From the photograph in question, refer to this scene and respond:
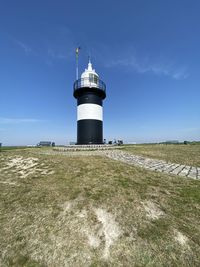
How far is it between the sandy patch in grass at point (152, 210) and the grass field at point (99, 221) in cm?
2

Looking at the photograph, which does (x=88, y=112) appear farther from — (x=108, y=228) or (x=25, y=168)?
(x=108, y=228)

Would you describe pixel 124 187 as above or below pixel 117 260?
above

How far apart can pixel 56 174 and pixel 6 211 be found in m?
3.34

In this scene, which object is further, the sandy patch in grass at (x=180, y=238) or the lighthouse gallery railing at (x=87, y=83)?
the lighthouse gallery railing at (x=87, y=83)

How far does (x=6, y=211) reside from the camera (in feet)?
18.7

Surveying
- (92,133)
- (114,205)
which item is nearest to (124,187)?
(114,205)

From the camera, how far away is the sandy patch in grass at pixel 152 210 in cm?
528

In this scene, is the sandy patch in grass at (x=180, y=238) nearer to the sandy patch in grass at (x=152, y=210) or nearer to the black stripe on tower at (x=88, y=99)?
the sandy patch in grass at (x=152, y=210)

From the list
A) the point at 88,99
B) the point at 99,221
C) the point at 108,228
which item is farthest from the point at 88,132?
the point at 108,228

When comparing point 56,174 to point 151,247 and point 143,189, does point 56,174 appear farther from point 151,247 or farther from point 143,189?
point 151,247

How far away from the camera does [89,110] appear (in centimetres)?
2188

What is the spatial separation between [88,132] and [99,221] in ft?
55.8

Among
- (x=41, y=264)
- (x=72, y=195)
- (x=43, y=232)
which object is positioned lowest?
(x=41, y=264)

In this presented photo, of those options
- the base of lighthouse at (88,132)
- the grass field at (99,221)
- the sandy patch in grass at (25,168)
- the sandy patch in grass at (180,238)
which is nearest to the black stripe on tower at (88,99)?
the base of lighthouse at (88,132)
